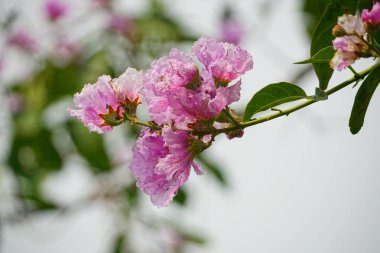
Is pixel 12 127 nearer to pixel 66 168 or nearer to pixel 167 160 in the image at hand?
pixel 66 168

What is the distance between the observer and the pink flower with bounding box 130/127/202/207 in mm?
669

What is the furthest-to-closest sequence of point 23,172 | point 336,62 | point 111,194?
point 111,194
point 23,172
point 336,62

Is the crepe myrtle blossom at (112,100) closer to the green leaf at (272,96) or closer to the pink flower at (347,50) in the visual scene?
the green leaf at (272,96)

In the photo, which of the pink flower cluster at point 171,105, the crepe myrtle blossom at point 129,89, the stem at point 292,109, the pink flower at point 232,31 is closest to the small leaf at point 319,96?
the stem at point 292,109

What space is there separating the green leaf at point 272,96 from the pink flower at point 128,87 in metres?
0.17

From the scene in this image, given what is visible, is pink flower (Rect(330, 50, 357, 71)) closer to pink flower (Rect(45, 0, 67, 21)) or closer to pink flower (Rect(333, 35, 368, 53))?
pink flower (Rect(333, 35, 368, 53))

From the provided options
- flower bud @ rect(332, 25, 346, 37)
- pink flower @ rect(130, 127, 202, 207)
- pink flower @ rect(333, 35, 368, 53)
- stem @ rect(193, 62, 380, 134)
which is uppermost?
flower bud @ rect(332, 25, 346, 37)

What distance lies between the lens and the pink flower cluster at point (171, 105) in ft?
2.16

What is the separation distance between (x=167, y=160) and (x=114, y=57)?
6.50ft

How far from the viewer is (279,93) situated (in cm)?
70

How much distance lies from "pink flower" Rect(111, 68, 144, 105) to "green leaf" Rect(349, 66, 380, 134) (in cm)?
32

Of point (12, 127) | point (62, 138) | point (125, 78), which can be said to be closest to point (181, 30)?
point (62, 138)

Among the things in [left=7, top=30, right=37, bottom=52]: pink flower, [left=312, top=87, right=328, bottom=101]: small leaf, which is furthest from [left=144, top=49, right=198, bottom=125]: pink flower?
[left=7, top=30, right=37, bottom=52]: pink flower

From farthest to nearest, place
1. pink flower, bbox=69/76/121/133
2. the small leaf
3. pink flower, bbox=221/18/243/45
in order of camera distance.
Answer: pink flower, bbox=221/18/243/45 < pink flower, bbox=69/76/121/133 < the small leaf
